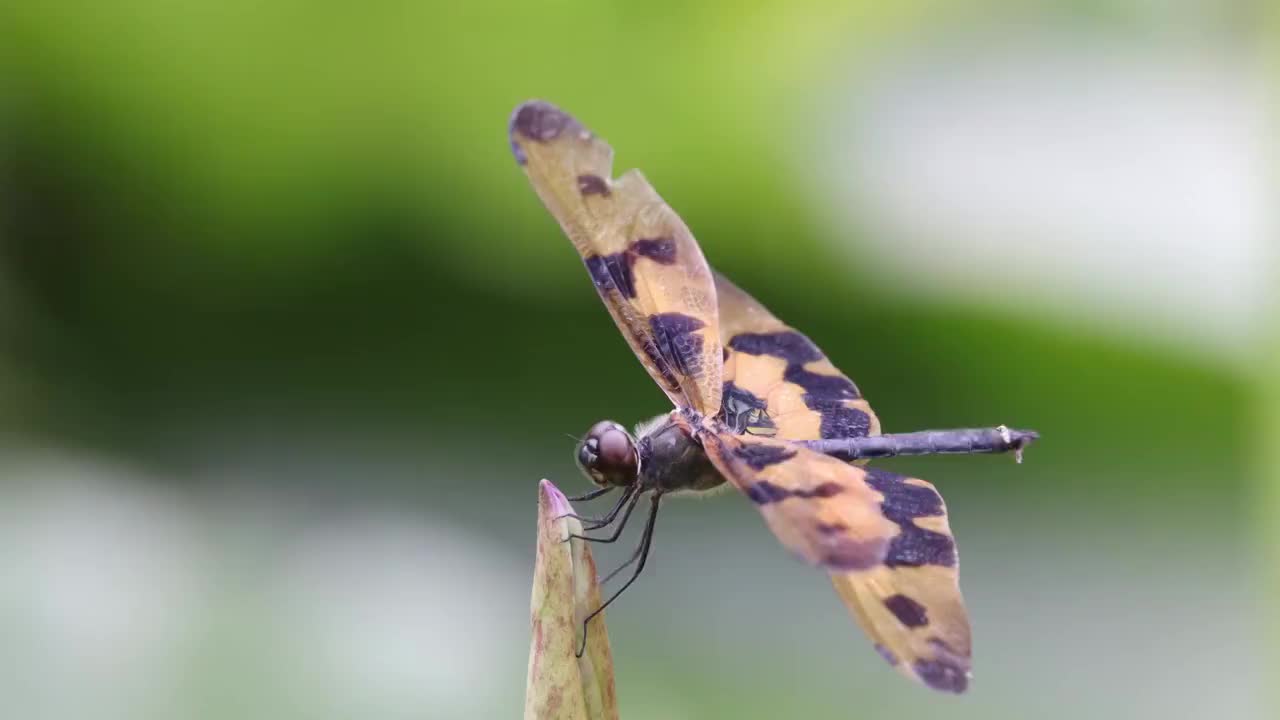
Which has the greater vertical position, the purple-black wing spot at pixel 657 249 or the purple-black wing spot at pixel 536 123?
the purple-black wing spot at pixel 536 123

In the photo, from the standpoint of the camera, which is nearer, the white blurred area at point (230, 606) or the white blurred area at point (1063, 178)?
the white blurred area at point (230, 606)

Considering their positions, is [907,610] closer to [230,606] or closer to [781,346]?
[781,346]

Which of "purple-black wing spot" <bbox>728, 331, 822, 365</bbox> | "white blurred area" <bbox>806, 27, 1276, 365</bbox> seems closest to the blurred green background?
"white blurred area" <bbox>806, 27, 1276, 365</bbox>

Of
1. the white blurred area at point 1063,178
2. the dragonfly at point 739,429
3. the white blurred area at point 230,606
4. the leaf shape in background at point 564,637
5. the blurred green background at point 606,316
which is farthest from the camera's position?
the white blurred area at point 1063,178

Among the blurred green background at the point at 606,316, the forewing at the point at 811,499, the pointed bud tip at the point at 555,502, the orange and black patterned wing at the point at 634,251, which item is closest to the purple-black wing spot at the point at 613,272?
the orange and black patterned wing at the point at 634,251

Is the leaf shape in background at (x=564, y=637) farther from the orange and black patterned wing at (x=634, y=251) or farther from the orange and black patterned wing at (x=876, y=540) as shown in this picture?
the orange and black patterned wing at (x=634, y=251)

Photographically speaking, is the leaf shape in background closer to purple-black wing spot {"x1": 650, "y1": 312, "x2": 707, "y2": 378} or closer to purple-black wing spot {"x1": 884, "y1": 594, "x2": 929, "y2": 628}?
purple-black wing spot {"x1": 884, "y1": 594, "x2": 929, "y2": 628}

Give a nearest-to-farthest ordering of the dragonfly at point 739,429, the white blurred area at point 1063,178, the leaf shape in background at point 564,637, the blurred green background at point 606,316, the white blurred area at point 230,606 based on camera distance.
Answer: the leaf shape in background at point 564,637
the dragonfly at point 739,429
the white blurred area at point 230,606
the blurred green background at point 606,316
the white blurred area at point 1063,178
